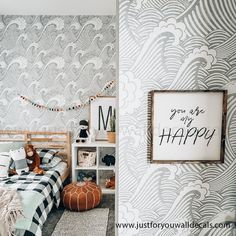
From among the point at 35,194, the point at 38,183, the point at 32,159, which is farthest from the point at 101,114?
the point at 35,194

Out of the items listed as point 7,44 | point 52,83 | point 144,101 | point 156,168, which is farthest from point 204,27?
point 7,44

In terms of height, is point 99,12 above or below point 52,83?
above

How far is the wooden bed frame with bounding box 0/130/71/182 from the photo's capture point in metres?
4.14

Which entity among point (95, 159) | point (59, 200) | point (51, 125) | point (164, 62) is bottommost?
point (59, 200)

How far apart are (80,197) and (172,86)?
2464 millimetres

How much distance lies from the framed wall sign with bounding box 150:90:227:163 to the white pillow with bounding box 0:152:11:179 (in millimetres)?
2568

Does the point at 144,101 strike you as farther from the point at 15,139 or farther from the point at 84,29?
the point at 15,139

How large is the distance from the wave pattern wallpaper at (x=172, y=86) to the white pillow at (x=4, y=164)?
2.42 meters

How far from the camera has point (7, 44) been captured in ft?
13.3

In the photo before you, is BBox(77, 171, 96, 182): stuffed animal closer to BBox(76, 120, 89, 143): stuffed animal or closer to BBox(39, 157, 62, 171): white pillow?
BBox(39, 157, 62, 171): white pillow

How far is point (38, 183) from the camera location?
125 inches

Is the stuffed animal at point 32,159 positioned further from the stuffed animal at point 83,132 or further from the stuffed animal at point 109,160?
the stuffed animal at point 109,160

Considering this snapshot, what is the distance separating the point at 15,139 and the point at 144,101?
330 cm

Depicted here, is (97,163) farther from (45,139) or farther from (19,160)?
(19,160)
